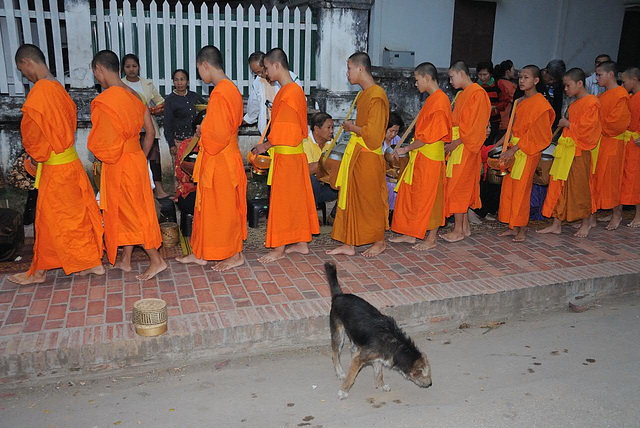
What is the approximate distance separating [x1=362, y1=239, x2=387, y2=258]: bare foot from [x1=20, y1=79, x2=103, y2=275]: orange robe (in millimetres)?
2620

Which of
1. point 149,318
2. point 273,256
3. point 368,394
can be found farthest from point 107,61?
point 368,394

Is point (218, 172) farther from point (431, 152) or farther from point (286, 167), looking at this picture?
point (431, 152)

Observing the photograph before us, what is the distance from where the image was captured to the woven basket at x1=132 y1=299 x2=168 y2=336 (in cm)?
390

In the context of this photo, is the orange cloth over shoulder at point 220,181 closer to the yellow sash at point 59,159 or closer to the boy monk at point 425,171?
the yellow sash at point 59,159

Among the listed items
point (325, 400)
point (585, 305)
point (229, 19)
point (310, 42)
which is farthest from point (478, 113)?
point (229, 19)

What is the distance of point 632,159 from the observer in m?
7.09

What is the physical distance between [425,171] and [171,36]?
17.0 feet

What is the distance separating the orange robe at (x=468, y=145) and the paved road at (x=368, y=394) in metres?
2.12

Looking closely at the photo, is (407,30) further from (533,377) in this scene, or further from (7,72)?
(533,377)

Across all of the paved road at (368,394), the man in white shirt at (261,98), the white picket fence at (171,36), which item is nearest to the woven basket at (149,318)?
the paved road at (368,394)

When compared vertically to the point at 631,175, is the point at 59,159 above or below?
above

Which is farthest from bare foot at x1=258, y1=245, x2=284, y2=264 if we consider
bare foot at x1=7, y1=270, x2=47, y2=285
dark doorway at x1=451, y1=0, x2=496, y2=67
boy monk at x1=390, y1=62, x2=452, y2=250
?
dark doorway at x1=451, y1=0, x2=496, y2=67

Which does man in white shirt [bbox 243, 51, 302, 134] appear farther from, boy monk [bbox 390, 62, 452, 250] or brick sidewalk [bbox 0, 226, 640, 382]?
brick sidewalk [bbox 0, 226, 640, 382]

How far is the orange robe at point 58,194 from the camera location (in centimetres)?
444
